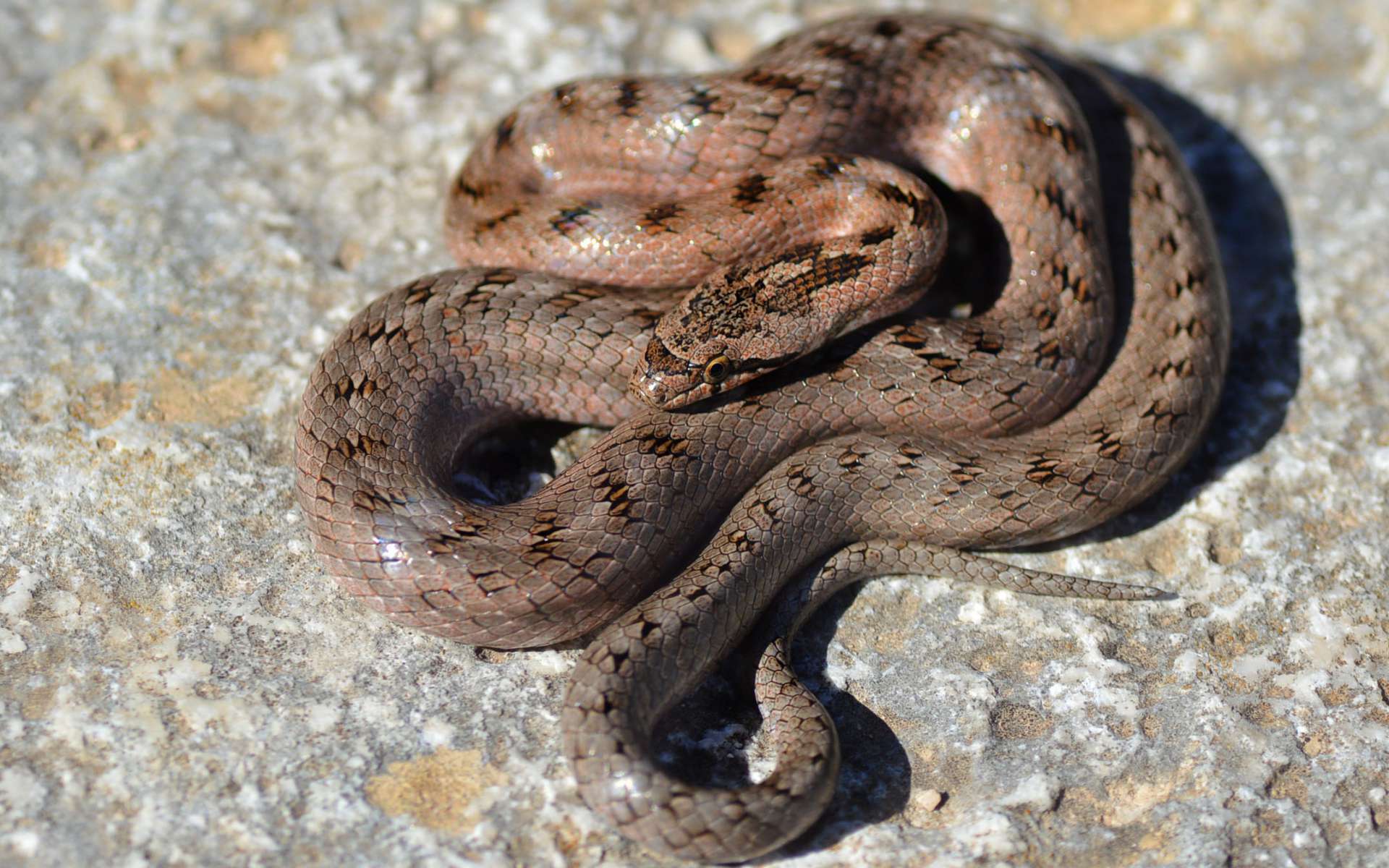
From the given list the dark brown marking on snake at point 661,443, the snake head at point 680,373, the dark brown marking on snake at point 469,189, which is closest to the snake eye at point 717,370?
the snake head at point 680,373

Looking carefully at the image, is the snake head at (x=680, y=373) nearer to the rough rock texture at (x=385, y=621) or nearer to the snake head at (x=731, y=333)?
the snake head at (x=731, y=333)

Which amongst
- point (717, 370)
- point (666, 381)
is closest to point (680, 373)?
point (666, 381)

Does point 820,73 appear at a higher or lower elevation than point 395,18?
higher

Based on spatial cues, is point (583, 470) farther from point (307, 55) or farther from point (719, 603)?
point (307, 55)

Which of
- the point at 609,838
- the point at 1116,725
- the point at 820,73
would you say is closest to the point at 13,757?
the point at 609,838

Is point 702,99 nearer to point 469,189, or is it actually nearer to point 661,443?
point 469,189
